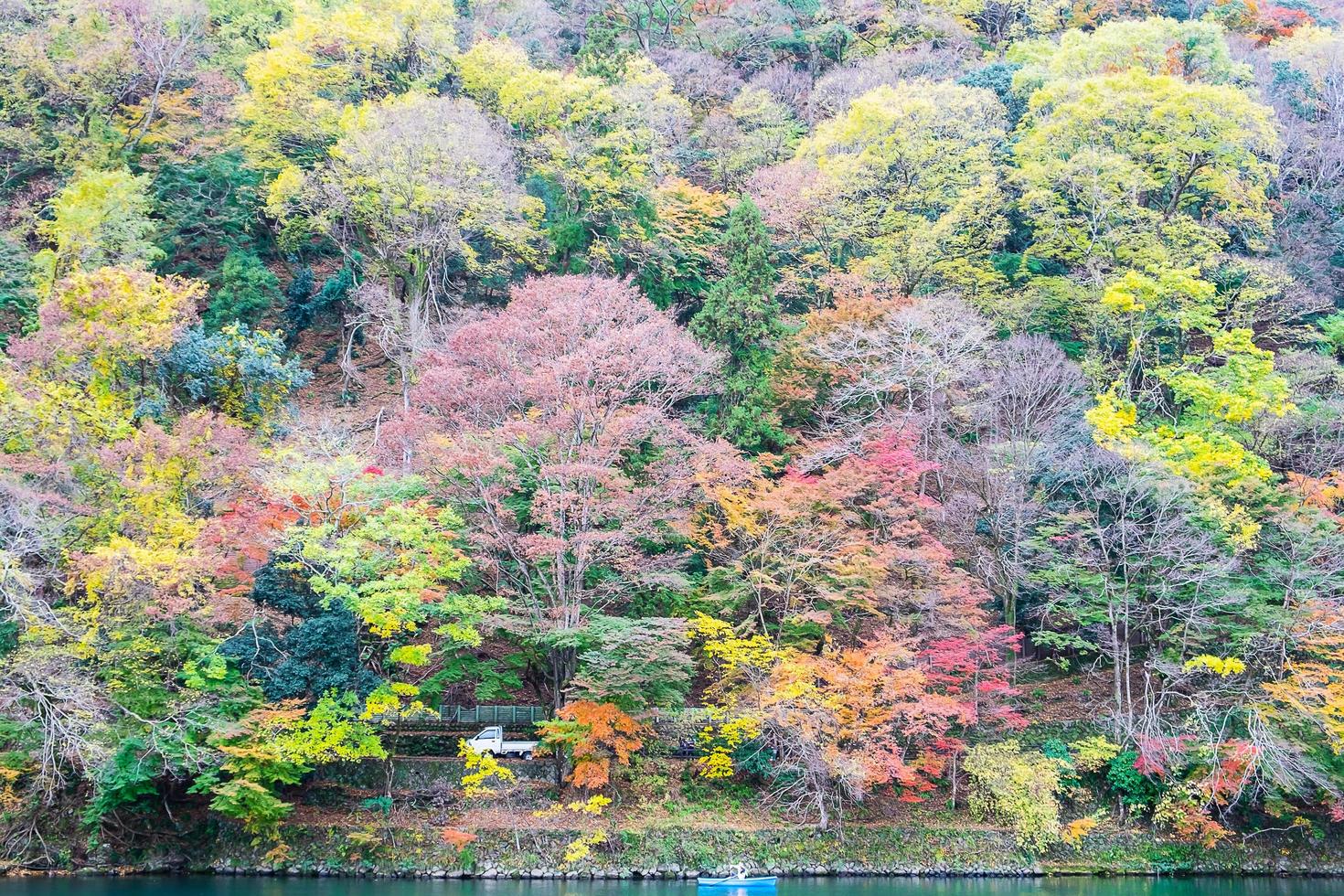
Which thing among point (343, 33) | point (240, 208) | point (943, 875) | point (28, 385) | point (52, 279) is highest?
point (343, 33)

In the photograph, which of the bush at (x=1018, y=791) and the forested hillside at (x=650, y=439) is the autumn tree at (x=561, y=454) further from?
the bush at (x=1018, y=791)

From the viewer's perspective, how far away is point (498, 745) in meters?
29.4

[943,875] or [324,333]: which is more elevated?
[324,333]

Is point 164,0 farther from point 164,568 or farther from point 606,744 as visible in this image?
point 606,744

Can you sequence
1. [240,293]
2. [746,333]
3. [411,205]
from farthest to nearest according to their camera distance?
[240,293] → [411,205] → [746,333]

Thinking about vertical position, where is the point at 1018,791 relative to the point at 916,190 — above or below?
below

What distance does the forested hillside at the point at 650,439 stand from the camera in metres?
26.9

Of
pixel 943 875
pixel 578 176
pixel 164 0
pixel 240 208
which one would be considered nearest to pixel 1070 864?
pixel 943 875

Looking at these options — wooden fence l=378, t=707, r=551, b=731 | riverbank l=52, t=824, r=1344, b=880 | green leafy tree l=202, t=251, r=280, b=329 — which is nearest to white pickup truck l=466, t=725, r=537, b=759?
wooden fence l=378, t=707, r=551, b=731

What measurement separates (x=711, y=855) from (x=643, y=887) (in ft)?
6.69

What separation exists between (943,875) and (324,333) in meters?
30.5

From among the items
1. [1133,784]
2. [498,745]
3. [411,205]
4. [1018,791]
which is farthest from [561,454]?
[1133,784]

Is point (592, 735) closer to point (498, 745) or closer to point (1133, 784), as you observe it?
point (498, 745)

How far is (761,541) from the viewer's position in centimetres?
2997
